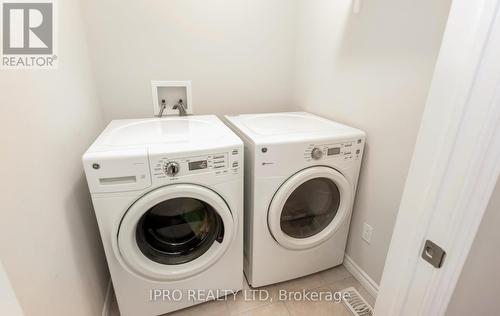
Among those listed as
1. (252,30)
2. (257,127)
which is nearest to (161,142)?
(257,127)

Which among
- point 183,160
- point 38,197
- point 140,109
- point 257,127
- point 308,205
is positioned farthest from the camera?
point 140,109

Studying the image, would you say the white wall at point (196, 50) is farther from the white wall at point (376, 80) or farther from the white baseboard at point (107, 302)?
the white baseboard at point (107, 302)

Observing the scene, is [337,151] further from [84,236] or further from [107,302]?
[107,302]

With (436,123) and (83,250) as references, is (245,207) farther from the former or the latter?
(436,123)

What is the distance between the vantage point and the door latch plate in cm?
53

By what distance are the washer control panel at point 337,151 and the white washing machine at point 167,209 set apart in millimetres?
351

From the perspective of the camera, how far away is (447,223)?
1.66ft

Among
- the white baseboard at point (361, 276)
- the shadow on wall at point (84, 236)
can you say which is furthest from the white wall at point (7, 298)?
the white baseboard at point (361, 276)

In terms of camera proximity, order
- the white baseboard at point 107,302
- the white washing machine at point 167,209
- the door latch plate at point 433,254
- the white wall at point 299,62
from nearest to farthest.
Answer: the door latch plate at point 433,254
the white washing machine at point 167,209
the white wall at point 299,62
the white baseboard at point 107,302

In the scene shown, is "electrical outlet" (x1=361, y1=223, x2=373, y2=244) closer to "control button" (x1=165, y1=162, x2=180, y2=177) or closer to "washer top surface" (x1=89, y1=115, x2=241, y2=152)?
"washer top surface" (x1=89, y1=115, x2=241, y2=152)

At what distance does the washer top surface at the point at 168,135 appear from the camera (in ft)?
3.49

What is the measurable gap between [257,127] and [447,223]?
100cm

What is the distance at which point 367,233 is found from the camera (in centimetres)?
145

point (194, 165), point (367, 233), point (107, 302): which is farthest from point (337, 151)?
point (107, 302)
